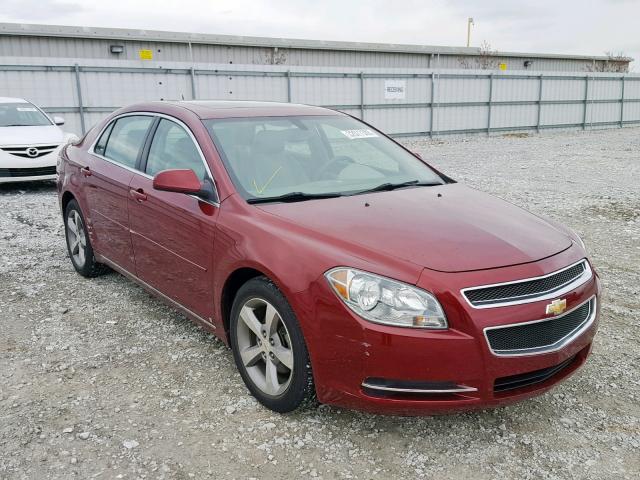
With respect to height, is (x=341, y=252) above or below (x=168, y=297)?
above

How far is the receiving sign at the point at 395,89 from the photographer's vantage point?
20844 millimetres

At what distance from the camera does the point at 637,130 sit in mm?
25781

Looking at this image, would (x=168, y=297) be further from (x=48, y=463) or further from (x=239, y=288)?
(x=48, y=463)

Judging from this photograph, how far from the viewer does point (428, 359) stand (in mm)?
2480

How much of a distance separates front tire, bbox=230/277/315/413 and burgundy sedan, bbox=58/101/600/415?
1cm

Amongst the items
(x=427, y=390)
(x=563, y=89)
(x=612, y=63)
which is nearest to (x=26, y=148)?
(x=427, y=390)

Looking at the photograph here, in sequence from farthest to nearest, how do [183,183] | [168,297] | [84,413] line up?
[168,297] < [183,183] < [84,413]

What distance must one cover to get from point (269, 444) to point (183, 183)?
1471mm

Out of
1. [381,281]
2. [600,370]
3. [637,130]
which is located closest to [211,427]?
[381,281]

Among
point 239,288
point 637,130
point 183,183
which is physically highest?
point 183,183

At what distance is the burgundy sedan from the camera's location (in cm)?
252

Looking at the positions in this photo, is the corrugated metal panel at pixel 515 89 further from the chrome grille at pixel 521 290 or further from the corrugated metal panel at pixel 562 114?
the chrome grille at pixel 521 290

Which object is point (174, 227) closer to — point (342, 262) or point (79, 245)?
point (342, 262)

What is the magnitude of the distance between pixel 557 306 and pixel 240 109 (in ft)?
7.81
